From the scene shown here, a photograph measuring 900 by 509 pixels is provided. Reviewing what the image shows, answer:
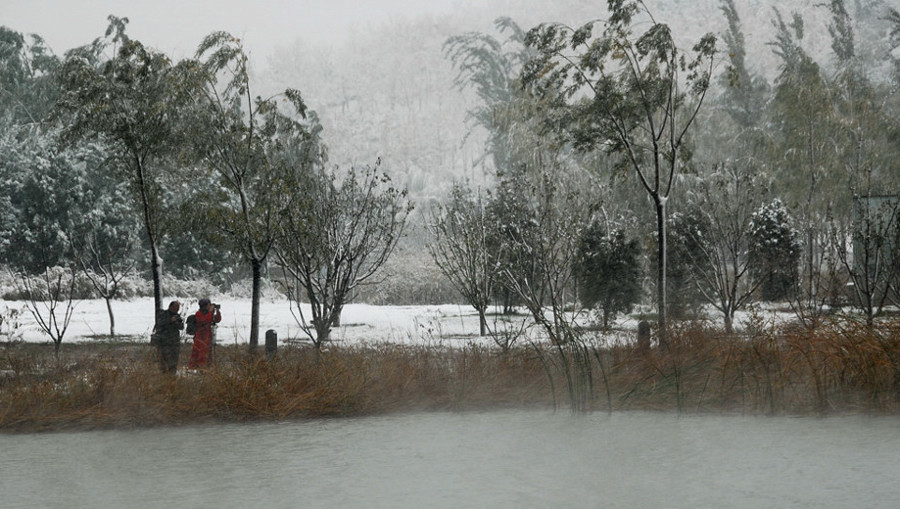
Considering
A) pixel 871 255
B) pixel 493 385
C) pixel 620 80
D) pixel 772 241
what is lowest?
pixel 493 385

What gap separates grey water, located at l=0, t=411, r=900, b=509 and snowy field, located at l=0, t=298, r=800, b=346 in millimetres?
8366

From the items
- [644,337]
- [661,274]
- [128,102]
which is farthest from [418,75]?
[644,337]

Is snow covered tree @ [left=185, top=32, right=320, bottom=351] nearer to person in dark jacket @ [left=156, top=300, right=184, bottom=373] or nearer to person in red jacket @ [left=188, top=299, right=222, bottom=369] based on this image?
person in red jacket @ [left=188, top=299, right=222, bottom=369]

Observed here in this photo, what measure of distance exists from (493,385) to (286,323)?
535 inches

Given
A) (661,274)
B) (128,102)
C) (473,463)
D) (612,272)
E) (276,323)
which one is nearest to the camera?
(473,463)

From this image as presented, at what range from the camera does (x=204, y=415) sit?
9.48 meters

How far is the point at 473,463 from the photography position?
724 cm

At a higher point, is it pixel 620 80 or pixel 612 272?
pixel 620 80

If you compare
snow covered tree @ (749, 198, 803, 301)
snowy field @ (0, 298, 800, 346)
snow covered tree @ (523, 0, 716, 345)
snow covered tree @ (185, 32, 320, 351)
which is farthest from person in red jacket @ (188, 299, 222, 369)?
snow covered tree @ (749, 198, 803, 301)

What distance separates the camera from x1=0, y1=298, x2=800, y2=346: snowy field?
18.8m

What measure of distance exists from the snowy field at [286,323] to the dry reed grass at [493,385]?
6.49 m

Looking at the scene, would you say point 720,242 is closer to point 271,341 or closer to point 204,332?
point 271,341

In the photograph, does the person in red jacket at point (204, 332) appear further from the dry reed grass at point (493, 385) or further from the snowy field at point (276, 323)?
the snowy field at point (276, 323)

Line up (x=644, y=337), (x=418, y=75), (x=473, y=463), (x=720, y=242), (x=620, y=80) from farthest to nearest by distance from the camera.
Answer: (x=418, y=75) → (x=720, y=242) → (x=620, y=80) → (x=644, y=337) → (x=473, y=463)
